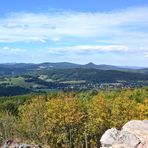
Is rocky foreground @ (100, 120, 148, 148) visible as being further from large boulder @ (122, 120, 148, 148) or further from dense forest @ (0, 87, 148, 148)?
dense forest @ (0, 87, 148, 148)

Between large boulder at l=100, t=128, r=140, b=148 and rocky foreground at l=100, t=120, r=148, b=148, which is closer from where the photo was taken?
rocky foreground at l=100, t=120, r=148, b=148

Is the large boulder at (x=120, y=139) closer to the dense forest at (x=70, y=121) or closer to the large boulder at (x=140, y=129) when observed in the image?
the large boulder at (x=140, y=129)

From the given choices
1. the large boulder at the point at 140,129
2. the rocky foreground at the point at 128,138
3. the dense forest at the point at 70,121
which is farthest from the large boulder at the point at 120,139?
the dense forest at the point at 70,121

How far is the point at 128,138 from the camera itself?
153 feet

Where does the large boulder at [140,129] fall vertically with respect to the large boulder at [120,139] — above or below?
above

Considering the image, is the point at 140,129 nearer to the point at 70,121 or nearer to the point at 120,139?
the point at 120,139

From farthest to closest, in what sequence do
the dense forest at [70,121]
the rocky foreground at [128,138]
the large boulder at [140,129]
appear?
1. the dense forest at [70,121]
2. the large boulder at [140,129]
3. the rocky foreground at [128,138]

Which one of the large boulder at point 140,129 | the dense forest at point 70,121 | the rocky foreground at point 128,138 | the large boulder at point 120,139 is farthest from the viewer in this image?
the dense forest at point 70,121

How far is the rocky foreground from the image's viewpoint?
45781mm

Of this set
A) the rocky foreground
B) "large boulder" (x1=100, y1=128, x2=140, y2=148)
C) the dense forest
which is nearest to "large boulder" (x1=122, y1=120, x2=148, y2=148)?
the rocky foreground

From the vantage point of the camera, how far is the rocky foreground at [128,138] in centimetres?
4578

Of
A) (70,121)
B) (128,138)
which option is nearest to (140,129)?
(128,138)

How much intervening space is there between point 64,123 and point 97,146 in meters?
10.9

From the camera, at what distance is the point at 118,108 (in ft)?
338
